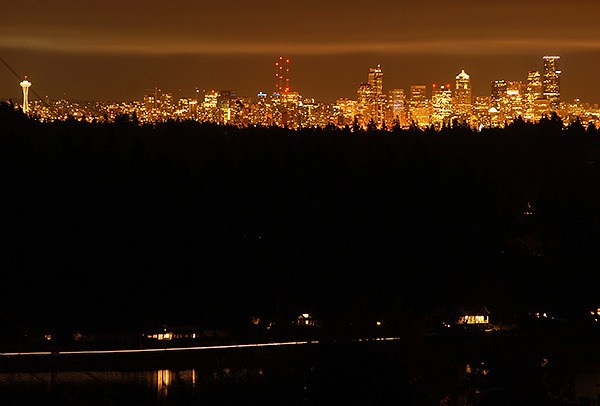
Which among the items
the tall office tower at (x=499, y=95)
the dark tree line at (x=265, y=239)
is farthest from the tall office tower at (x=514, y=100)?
the dark tree line at (x=265, y=239)

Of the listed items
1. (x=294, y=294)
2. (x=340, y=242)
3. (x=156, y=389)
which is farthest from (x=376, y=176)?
(x=156, y=389)

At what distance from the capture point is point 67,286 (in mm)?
48031

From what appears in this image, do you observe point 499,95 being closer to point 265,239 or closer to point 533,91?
point 533,91

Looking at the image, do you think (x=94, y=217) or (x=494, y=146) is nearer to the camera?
(x=94, y=217)

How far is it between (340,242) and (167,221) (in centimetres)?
715

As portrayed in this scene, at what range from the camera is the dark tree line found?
49.0 metres

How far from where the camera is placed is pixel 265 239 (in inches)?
2131

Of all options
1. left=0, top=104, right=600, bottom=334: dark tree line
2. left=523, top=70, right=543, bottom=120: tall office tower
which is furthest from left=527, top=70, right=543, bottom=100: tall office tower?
left=0, top=104, right=600, bottom=334: dark tree line

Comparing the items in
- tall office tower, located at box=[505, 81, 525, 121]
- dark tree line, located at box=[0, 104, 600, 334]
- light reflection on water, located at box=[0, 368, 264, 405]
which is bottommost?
light reflection on water, located at box=[0, 368, 264, 405]

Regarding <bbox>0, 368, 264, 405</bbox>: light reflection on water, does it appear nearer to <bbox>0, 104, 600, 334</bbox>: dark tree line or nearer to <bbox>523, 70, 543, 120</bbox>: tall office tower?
<bbox>0, 104, 600, 334</bbox>: dark tree line

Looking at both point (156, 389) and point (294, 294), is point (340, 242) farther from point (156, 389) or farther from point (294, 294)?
point (156, 389)

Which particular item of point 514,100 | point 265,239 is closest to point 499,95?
point 514,100

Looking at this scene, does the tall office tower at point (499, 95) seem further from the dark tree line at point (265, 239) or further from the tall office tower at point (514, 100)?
the dark tree line at point (265, 239)

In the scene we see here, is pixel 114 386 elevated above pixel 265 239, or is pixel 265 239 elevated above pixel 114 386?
pixel 265 239
